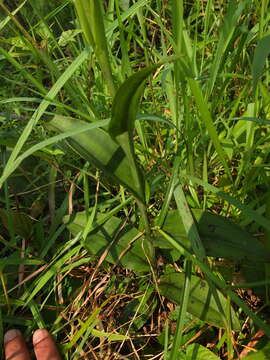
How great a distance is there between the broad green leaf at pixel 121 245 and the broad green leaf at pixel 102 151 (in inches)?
6.6

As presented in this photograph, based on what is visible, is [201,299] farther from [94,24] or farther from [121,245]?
[94,24]

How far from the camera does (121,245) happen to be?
74 centimetres

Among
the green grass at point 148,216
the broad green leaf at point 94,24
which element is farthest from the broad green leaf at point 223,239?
the broad green leaf at point 94,24

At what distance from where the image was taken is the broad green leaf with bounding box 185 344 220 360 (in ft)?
2.19

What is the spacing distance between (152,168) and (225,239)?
23 cm

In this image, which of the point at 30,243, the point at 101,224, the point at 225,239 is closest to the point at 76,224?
the point at 101,224

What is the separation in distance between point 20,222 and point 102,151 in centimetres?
34

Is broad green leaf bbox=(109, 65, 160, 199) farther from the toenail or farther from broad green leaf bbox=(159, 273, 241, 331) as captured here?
the toenail

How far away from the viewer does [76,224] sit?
2.52 ft

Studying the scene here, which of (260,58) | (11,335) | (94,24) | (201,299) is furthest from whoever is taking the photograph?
(11,335)

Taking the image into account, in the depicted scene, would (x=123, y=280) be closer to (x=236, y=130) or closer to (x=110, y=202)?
(x=110, y=202)

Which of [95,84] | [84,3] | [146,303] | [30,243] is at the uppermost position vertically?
[84,3]

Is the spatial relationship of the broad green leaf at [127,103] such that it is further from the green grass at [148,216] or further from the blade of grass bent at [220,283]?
the blade of grass bent at [220,283]

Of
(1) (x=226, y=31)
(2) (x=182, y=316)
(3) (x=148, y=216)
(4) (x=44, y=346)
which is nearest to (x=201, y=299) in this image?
(2) (x=182, y=316)
